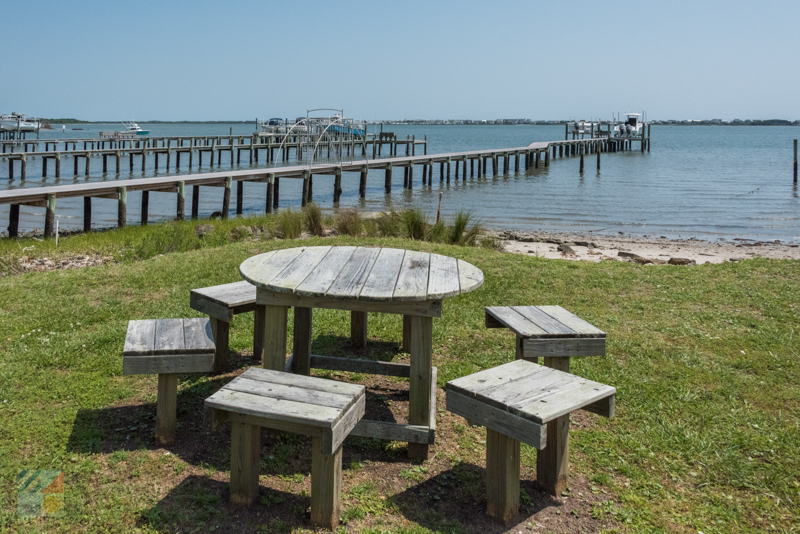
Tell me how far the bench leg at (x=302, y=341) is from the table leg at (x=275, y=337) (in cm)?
71

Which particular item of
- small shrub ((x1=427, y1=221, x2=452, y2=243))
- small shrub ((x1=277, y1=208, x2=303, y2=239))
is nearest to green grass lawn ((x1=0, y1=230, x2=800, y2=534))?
small shrub ((x1=427, y1=221, x2=452, y2=243))

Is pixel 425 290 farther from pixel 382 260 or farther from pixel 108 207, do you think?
pixel 108 207

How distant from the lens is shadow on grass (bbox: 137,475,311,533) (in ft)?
9.67

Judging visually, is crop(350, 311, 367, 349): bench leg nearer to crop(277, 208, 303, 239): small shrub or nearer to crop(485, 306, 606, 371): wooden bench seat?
crop(485, 306, 606, 371): wooden bench seat

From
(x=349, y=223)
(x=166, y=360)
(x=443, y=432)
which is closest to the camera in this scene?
(x=166, y=360)

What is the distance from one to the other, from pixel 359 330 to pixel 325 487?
8.20 feet

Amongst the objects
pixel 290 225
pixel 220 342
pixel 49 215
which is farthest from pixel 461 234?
pixel 49 215

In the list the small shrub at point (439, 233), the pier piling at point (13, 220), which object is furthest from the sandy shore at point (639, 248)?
the pier piling at point (13, 220)

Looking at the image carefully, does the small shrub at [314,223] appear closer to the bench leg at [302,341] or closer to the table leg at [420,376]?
the bench leg at [302,341]

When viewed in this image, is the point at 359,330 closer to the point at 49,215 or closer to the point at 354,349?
the point at 354,349

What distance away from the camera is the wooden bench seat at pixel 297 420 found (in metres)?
2.84

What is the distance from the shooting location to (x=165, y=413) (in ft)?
12.0

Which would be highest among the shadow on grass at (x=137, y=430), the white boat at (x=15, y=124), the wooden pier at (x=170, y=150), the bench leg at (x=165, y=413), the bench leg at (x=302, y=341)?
the white boat at (x=15, y=124)

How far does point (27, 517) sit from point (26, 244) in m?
9.95
